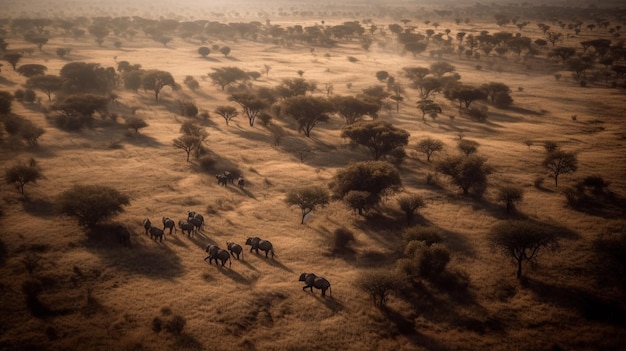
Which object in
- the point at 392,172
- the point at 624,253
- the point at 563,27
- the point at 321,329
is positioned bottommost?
the point at 321,329

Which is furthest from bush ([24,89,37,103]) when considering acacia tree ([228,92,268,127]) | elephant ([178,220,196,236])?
elephant ([178,220,196,236])

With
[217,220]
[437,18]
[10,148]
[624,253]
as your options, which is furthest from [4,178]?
[437,18]

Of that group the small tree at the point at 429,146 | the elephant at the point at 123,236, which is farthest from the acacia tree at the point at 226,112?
the elephant at the point at 123,236

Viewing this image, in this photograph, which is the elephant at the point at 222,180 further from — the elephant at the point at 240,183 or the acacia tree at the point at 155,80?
the acacia tree at the point at 155,80

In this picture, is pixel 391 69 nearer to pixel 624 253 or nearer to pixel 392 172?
pixel 392 172

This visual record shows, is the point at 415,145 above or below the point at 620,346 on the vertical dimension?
above

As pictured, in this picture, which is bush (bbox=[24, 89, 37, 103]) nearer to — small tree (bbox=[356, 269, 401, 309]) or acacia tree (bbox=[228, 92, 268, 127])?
acacia tree (bbox=[228, 92, 268, 127])
